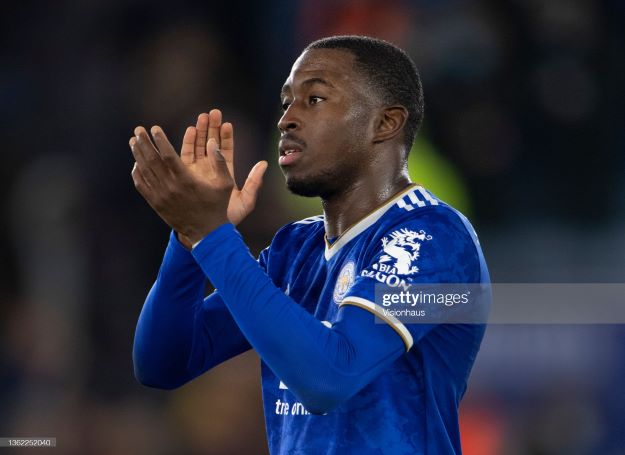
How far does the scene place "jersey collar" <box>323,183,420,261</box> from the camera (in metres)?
2.67

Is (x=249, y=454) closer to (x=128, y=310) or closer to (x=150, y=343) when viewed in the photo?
(x=128, y=310)

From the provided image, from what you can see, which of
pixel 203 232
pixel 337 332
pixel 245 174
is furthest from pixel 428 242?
pixel 245 174

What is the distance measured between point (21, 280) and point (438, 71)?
317 cm

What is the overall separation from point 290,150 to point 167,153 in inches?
20.4

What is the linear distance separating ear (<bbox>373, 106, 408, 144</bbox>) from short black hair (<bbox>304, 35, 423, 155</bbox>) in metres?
0.02

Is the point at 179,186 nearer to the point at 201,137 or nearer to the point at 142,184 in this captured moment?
the point at 142,184

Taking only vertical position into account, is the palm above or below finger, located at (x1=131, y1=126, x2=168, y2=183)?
above

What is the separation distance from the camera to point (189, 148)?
2.64 m

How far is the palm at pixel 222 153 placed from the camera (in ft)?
8.49

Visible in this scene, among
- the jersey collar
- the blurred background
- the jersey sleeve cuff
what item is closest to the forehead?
the jersey collar

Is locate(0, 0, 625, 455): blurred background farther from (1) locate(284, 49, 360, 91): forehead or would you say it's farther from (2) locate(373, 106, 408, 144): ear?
(1) locate(284, 49, 360, 91): forehead

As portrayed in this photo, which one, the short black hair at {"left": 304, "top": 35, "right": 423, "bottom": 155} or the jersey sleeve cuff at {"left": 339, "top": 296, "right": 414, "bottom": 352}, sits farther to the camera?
the short black hair at {"left": 304, "top": 35, "right": 423, "bottom": 155}

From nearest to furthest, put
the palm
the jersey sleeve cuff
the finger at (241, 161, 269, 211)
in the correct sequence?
the jersey sleeve cuff → the palm → the finger at (241, 161, 269, 211)

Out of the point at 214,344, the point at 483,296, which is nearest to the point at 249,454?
the point at 214,344
